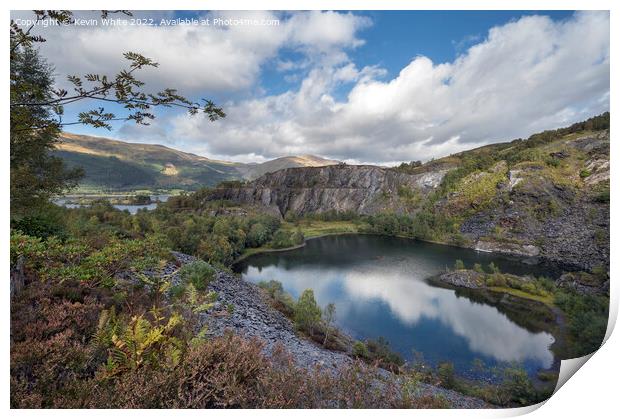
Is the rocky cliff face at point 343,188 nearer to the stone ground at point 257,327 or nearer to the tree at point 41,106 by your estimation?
the stone ground at point 257,327

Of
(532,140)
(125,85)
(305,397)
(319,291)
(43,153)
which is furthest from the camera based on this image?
(319,291)

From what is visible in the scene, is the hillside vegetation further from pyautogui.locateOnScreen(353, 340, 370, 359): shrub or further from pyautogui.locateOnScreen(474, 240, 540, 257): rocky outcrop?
pyautogui.locateOnScreen(353, 340, 370, 359): shrub

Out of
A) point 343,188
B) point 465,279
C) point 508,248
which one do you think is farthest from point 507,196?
point 465,279

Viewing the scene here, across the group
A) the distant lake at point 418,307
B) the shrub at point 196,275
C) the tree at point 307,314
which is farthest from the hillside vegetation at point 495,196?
the shrub at point 196,275
